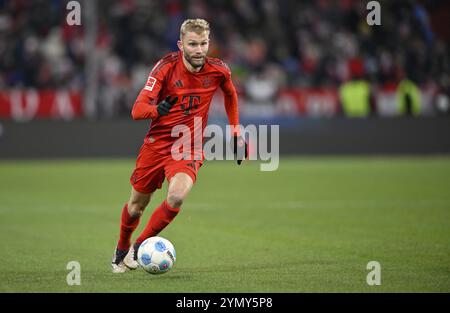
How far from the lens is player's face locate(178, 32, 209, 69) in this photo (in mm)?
7562

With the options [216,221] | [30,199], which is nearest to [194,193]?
[30,199]

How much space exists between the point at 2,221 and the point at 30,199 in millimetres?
2789

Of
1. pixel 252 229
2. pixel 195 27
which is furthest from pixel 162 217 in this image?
pixel 252 229

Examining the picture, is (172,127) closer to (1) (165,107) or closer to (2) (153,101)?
(2) (153,101)

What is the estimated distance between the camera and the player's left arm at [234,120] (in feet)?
26.7

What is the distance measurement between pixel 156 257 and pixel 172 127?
4.01 feet

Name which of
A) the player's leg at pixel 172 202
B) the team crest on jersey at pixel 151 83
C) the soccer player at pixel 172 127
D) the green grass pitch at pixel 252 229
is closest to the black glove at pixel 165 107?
the soccer player at pixel 172 127

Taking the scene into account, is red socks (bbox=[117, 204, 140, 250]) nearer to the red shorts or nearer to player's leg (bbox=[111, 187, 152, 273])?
player's leg (bbox=[111, 187, 152, 273])

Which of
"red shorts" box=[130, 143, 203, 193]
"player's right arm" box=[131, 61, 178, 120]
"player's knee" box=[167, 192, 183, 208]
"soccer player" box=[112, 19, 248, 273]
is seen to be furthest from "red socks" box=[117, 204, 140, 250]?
"player's right arm" box=[131, 61, 178, 120]

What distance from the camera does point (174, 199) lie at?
755cm

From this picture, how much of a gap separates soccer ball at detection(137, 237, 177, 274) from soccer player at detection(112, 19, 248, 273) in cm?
29

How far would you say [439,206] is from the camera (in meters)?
12.8
